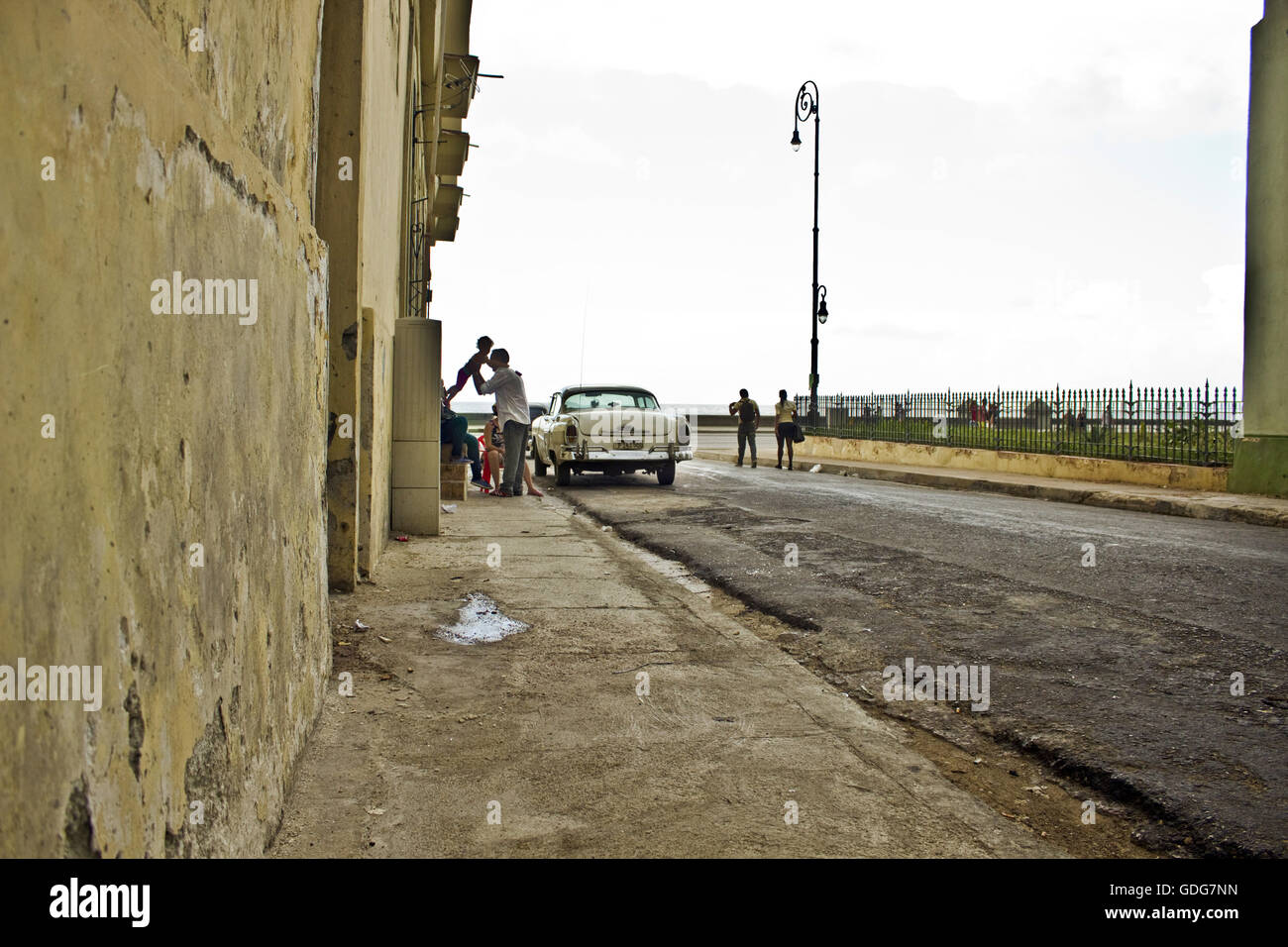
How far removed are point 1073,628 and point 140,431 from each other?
185 inches

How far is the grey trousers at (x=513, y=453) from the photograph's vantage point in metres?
12.8

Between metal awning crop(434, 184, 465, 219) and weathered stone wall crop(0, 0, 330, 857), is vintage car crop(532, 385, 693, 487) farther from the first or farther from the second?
weathered stone wall crop(0, 0, 330, 857)

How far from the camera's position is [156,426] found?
1.75 metres

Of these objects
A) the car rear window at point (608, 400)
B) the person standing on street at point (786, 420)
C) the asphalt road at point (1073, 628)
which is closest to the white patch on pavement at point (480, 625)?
the asphalt road at point (1073, 628)

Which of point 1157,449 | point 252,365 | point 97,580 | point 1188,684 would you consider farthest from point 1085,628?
point 1157,449

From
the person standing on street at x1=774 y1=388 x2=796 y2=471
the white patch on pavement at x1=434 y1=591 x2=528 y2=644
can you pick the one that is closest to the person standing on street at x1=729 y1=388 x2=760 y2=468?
the person standing on street at x1=774 y1=388 x2=796 y2=471

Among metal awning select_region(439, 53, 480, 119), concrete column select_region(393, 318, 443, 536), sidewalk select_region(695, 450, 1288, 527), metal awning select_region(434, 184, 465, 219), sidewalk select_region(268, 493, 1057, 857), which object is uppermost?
metal awning select_region(439, 53, 480, 119)

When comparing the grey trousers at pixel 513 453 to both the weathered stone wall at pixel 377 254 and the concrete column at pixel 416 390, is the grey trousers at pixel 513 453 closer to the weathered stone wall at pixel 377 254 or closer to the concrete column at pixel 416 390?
the weathered stone wall at pixel 377 254

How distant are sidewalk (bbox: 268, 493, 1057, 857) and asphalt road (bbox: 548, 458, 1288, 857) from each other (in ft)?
1.44

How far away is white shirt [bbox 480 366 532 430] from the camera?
40.0 feet

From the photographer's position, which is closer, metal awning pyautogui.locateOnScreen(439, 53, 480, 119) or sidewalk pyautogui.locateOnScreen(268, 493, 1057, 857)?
sidewalk pyautogui.locateOnScreen(268, 493, 1057, 857)
